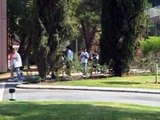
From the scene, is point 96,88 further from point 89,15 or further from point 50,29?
point 89,15

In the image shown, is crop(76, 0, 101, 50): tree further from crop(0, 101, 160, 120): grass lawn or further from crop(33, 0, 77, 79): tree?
crop(0, 101, 160, 120): grass lawn

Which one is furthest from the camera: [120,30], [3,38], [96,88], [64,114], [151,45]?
[3,38]

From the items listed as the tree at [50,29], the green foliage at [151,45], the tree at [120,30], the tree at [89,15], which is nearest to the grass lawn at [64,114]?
the tree at [50,29]

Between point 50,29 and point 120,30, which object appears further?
point 120,30

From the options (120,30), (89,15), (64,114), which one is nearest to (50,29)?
(120,30)

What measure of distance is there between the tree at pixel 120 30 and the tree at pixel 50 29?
3.84 m

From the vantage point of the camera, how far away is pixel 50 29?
2873cm

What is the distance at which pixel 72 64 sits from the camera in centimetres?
2912

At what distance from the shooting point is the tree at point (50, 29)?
93.7ft

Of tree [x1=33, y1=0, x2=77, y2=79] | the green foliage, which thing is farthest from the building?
the green foliage

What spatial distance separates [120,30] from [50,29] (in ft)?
16.8

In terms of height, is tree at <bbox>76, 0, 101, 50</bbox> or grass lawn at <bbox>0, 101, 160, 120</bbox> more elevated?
tree at <bbox>76, 0, 101, 50</bbox>

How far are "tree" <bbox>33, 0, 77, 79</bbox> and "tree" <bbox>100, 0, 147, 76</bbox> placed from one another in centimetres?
384

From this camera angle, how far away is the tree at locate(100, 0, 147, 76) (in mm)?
31361
